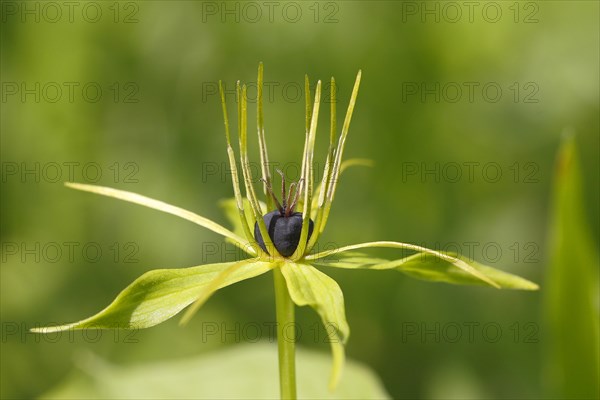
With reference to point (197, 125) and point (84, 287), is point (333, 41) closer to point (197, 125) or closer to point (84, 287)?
point (197, 125)

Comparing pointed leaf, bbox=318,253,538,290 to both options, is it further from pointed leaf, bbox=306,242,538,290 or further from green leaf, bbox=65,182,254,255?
green leaf, bbox=65,182,254,255

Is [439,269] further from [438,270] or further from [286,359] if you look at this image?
[286,359]

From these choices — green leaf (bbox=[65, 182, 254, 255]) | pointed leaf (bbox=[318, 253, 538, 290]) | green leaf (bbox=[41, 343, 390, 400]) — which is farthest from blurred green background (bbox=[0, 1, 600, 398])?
green leaf (bbox=[65, 182, 254, 255])

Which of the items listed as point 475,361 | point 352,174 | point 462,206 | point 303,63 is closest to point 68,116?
point 303,63

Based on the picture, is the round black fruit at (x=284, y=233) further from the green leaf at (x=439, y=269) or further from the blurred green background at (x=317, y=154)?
the blurred green background at (x=317, y=154)

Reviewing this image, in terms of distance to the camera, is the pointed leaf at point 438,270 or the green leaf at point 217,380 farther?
the green leaf at point 217,380

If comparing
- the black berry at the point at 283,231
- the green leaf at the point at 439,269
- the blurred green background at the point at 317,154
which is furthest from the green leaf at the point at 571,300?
the blurred green background at the point at 317,154

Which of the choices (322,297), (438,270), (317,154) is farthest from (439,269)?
(317,154)
